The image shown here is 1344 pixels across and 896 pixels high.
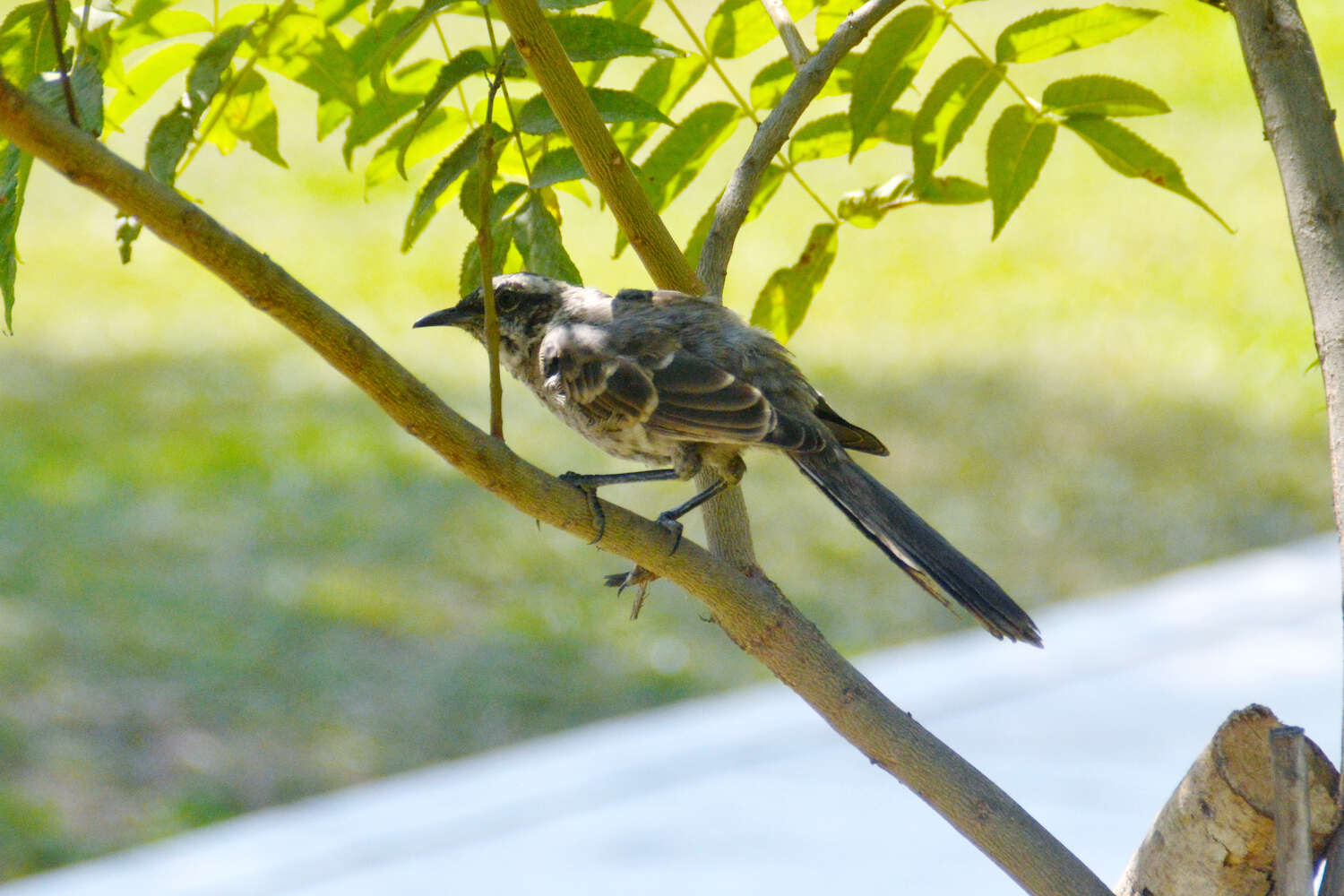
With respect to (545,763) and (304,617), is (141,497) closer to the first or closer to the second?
(304,617)

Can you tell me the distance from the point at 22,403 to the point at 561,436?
3.32 m

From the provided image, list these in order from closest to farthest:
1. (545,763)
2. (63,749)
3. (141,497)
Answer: (545,763)
(63,749)
(141,497)

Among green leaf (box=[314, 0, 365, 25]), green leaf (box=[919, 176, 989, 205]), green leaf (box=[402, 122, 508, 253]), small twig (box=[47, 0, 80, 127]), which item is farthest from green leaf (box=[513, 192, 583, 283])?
small twig (box=[47, 0, 80, 127])

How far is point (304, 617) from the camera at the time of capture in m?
6.93

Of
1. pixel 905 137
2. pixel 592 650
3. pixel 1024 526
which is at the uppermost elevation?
pixel 1024 526

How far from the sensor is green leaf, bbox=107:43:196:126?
8.13 feet

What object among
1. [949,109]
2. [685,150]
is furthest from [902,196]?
[685,150]

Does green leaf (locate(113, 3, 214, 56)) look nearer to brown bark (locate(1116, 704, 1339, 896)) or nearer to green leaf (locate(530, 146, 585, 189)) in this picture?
green leaf (locate(530, 146, 585, 189))

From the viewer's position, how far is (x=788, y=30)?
242cm

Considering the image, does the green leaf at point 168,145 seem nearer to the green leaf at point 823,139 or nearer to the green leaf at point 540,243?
the green leaf at point 540,243

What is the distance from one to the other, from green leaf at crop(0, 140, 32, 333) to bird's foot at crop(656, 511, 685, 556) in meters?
0.88

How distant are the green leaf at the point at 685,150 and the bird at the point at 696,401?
0.19 m

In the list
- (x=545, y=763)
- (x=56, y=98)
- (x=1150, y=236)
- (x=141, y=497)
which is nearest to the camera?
(x=56, y=98)

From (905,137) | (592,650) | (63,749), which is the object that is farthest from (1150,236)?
(905,137)
